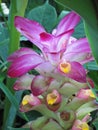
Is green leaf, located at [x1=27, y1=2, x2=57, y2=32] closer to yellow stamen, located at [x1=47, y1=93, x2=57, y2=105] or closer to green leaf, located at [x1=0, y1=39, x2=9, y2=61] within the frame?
green leaf, located at [x1=0, y1=39, x2=9, y2=61]

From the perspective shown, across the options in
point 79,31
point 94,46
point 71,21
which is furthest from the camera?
point 79,31

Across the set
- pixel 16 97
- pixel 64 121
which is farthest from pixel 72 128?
pixel 16 97

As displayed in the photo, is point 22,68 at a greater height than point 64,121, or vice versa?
point 22,68

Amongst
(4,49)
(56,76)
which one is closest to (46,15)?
(4,49)

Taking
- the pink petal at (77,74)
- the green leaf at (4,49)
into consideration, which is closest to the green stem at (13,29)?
the green leaf at (4,49)

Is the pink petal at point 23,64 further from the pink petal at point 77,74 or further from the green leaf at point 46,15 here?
the green leaf at point 46,15

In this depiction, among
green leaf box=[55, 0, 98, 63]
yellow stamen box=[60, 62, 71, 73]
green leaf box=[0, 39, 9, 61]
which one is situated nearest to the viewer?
green leaf box=[55, 0, 98, 63]

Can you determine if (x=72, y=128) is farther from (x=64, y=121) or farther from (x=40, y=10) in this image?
(x=40, y=10)

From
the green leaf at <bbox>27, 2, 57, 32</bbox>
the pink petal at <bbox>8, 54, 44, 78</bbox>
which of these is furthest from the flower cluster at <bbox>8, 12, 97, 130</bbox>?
the green leaf at <bbox>27, 2, 57, 32</bbox>
